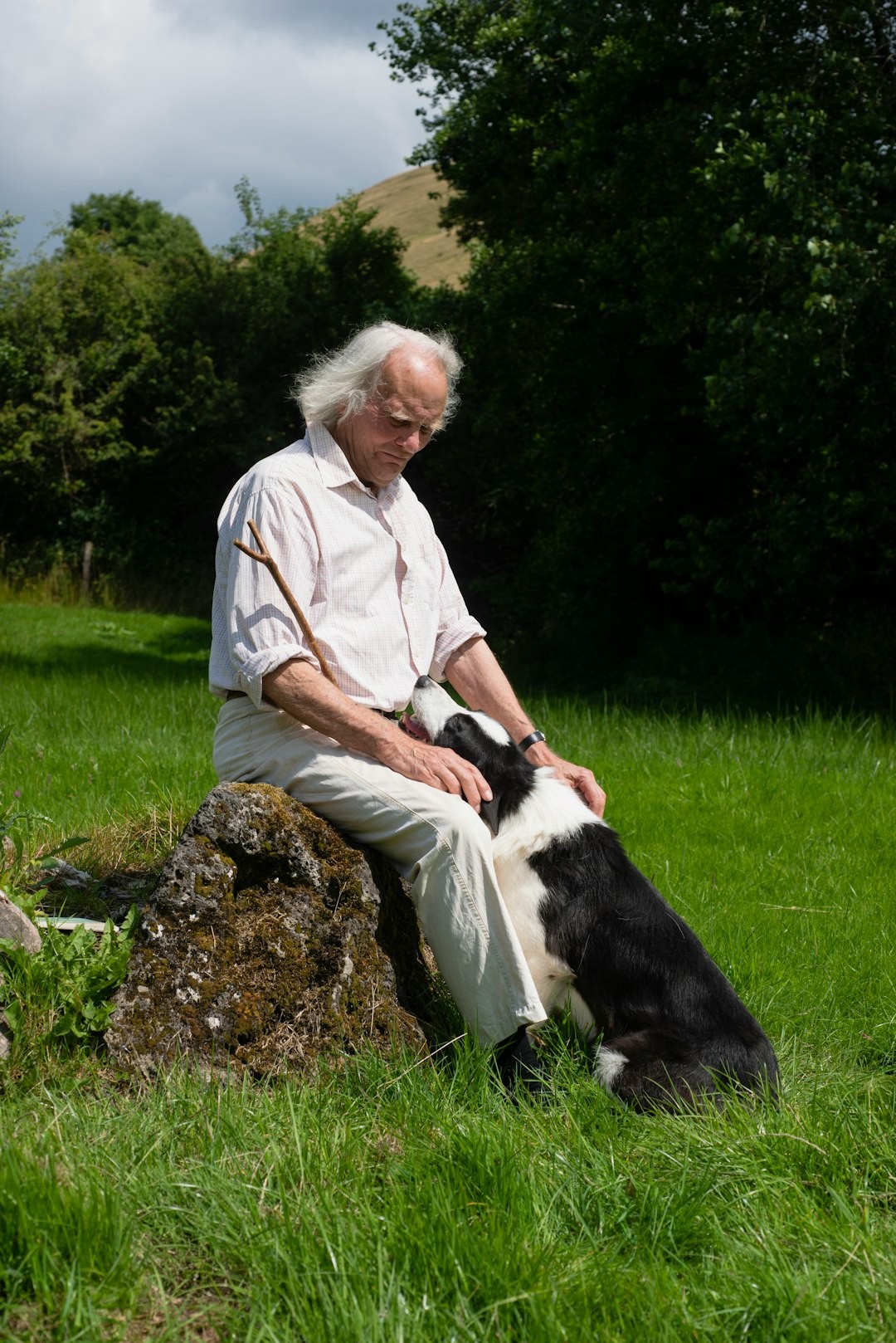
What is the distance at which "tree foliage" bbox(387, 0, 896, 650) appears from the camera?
1032 centimetres

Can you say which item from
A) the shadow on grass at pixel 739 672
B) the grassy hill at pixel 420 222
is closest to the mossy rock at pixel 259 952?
the shadow on grass at pixel 739 672

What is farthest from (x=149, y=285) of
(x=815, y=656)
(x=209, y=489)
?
(x=815, y=656)

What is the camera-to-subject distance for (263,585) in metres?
3.69

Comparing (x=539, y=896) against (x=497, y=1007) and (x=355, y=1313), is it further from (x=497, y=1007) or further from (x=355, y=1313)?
(x=355, y=1313)

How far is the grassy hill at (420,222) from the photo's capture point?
2160 inches

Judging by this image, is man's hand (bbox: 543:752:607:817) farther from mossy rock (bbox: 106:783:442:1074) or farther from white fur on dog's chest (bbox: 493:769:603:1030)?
mossy rock (bbox: 106:783:442:1074)

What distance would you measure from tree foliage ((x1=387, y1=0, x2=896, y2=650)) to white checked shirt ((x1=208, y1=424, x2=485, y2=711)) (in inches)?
253

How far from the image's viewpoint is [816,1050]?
160 inches

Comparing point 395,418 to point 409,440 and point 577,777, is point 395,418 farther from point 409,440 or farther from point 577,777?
point 577,777

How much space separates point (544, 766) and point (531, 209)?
15.2 m

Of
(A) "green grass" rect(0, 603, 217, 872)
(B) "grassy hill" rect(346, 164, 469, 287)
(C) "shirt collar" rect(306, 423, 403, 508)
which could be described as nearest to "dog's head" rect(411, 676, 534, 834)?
(C) "shirt collar" rect(306, 423, 403, 508)

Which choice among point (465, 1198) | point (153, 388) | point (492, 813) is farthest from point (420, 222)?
point (465, 1198)

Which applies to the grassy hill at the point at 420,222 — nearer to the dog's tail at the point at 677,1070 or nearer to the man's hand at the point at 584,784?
the man's hand at the point at 584,784

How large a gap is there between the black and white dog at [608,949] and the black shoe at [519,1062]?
0.14 m
